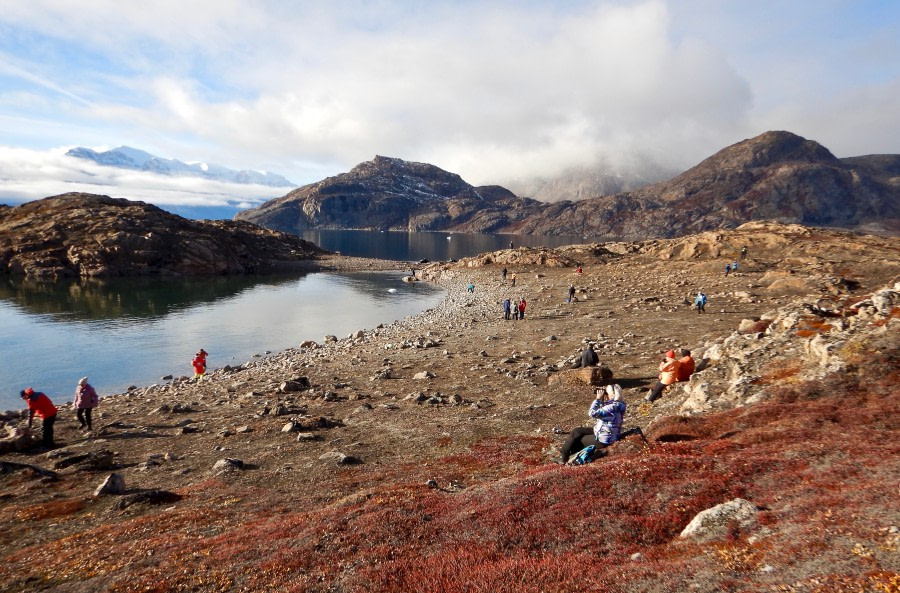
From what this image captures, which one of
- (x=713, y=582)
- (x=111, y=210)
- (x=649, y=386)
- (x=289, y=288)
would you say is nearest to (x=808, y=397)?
(x=649, y=386)

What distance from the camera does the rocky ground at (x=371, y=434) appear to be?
1052cm

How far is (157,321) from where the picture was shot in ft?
201

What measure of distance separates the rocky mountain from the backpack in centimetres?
11740

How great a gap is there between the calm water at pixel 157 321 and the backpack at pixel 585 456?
3673cm

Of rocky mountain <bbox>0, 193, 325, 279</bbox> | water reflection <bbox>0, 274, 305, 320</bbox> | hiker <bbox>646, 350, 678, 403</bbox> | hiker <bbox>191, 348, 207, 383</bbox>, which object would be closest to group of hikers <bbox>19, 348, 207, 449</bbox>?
hiker <bbox>191, 348, 207, 383</bbox>

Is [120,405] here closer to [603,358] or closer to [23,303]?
[603,358]

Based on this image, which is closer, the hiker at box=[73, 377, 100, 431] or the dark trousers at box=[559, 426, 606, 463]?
the dark trousers at box=[559, 426, 606, 463]

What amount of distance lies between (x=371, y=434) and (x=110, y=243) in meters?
114

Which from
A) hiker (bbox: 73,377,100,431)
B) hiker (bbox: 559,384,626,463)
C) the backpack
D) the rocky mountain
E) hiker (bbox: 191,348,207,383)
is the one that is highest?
the rocky mountain

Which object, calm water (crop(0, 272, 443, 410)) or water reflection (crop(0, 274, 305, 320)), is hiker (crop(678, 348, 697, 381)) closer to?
calm water (crop(0, 272, 443, 410))

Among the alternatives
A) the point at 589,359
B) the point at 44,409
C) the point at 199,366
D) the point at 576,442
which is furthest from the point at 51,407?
the point at 589,359

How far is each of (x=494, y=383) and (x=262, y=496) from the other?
16.2 metres

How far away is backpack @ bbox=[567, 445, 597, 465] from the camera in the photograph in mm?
13984

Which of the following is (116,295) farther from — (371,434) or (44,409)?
(371,434)
